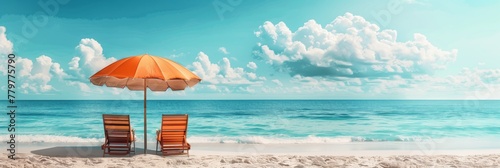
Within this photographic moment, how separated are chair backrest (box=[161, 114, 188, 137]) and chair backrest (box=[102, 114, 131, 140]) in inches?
22.7

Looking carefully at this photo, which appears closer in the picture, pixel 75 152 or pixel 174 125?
pixel 174 125

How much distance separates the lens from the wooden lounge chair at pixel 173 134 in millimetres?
7199

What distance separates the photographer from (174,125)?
23.8 feet

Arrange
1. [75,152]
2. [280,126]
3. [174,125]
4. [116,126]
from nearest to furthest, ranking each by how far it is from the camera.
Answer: [116,126] → [174,125] → [75,152] → [280,126]

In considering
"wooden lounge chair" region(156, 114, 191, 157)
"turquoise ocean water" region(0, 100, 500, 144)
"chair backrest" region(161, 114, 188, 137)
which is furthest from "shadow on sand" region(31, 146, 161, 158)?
"turquoise ocean water" region(0, 100, 500, 144)

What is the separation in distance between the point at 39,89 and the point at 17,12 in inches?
603

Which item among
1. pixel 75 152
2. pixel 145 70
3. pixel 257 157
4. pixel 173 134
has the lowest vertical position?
pixel 257 157

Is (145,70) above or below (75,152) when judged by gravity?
above

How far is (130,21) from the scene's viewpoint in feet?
146

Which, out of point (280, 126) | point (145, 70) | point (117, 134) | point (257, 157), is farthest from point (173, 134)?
point (280, 126)

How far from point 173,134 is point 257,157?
4.80 ft

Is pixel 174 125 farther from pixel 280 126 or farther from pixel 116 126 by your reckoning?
pixel 280 126

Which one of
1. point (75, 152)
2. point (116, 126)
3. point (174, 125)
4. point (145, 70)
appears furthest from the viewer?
point (75, 152)

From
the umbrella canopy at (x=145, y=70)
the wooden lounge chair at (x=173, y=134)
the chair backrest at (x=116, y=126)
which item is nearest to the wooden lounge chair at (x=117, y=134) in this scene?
the chair backrest at (x=116, y=126)
